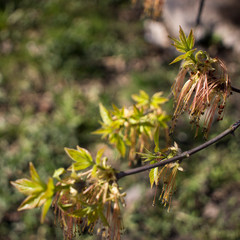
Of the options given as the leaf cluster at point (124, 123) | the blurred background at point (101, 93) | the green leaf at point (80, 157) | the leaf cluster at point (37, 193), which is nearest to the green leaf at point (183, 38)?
the leaf cluster at point (124, 123)

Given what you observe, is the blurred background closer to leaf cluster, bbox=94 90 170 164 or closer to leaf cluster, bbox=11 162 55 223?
leaf cluster, bbox=94 90 170 164

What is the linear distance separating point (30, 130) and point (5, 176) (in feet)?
1.93

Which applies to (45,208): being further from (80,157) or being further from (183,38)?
(183,38)

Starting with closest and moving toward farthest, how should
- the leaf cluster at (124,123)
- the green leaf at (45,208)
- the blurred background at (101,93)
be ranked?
the green leaf at (45,208) < the leaf cluster at (124,123) < the blurred background at (101,93)

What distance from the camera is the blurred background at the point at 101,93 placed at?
111 inches

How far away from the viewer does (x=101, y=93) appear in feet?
12.7

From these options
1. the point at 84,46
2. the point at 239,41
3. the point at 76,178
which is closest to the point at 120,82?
the point at 84,46

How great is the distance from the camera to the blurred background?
2832 millimetres

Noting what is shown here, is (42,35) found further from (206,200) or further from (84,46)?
(206,200)

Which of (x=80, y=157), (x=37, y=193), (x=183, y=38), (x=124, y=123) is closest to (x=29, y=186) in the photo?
(x=37, y=193)

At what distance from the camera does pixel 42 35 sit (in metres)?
4.55

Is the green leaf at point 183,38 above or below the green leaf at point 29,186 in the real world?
above

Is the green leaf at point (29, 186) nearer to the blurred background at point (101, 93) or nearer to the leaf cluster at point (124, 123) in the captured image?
the leaf cluster at point (124, 123)

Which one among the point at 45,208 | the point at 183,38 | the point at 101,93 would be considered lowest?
the point at 101,93
